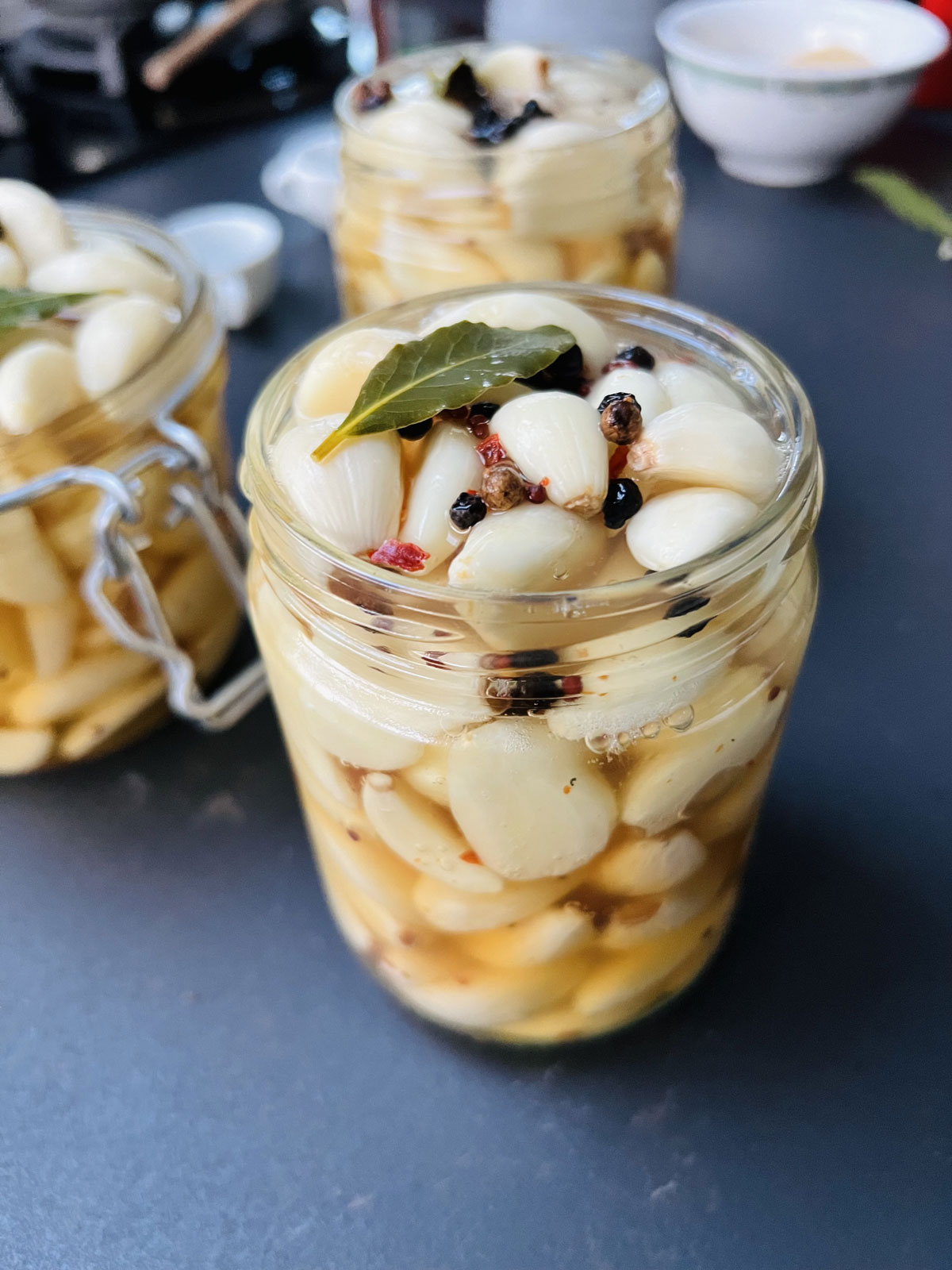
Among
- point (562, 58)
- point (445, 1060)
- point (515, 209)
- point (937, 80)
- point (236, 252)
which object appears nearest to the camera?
point (445, 1060)

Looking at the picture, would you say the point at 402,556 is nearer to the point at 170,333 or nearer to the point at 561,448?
the point at 561,448

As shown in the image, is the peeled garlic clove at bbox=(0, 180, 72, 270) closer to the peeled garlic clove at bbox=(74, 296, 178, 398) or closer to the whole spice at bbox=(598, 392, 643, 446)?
the peeled garlic clove at bbox=(74, 296, 178, 398)

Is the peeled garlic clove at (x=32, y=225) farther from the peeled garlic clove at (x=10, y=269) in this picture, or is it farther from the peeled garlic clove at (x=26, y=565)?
the peeled garlic clove at (x=26, y=565)

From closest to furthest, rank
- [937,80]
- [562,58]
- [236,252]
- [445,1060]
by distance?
1. [445,1060]
2. [562,58]
3. [236,252]
4. [937,80]

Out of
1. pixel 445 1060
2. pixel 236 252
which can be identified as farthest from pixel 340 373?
pixel 236 252

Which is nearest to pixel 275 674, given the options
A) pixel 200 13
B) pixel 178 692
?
pixel 178 692

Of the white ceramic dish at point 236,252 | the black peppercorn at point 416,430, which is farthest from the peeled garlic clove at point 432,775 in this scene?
the white ceramic dish at point 236,252
